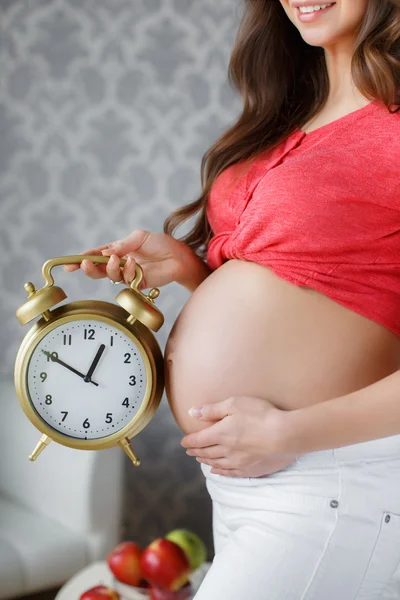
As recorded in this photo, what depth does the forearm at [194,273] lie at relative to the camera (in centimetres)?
128

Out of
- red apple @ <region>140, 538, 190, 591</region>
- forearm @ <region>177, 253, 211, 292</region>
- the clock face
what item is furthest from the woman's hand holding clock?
red apple @ <region>140, 538, 190, 591</region>

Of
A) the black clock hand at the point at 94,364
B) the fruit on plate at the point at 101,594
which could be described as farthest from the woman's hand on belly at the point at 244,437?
the fruit on plate at the point at 101,594

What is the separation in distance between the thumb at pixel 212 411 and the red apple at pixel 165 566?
80 centimetres

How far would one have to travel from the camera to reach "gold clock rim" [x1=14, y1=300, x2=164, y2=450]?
102cm

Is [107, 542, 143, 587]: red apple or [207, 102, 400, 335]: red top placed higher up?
[207, 102, 400, 335]: red top

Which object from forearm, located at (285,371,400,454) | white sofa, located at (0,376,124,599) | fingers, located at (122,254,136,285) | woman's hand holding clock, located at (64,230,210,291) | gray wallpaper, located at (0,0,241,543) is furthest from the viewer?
gray wallpaper, located at (0,0,241,543)

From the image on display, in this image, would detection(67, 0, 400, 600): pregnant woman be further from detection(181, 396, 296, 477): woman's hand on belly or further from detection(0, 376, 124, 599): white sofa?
detection(0, 376, 124, 599): white sofa

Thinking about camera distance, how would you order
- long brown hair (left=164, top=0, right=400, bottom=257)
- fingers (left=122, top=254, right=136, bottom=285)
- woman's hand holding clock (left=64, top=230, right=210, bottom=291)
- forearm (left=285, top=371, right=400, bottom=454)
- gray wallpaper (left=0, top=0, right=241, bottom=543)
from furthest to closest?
1. gray wallpaper (left=0, top=0, right=241, bottom=543)
2. long brown hair (left=164, top=0, right=400, bottom=257)
3. woman's hand holding clock (left=64, top=230, right=210, bottom=291)
4. fingers (left=122, top=254, right=136, bottom=285)
5. forearm (left=285, top=371, right=400, bottom=454)

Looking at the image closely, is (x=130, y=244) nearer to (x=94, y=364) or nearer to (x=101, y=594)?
(x=94, y=364)

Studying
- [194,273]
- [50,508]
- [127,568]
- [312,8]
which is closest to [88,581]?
[127,568]

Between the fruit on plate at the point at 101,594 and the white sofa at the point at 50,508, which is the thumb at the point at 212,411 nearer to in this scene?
the fruit on plate at the point at 101,594

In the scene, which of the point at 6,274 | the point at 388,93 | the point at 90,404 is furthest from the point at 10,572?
the point at 388,93

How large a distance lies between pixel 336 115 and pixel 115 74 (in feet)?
6.20

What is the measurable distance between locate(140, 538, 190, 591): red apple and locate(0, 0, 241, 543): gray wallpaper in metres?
1.16
